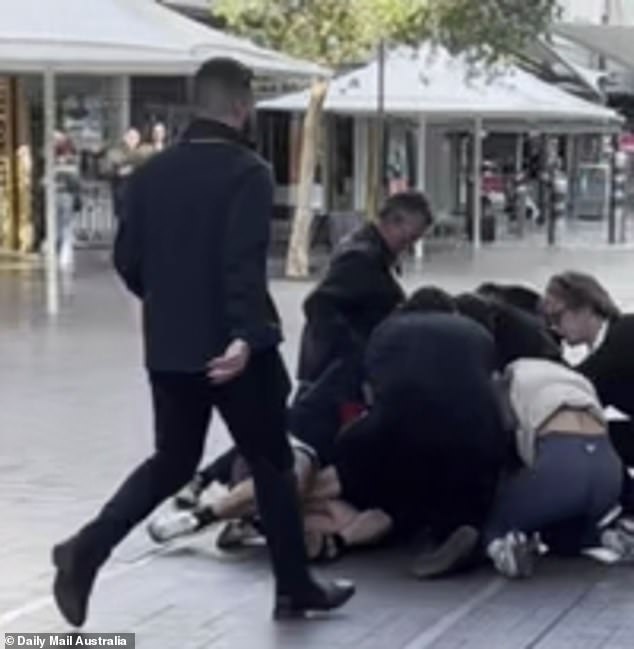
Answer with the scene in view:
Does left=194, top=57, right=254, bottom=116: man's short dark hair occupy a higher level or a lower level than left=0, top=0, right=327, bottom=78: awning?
lower

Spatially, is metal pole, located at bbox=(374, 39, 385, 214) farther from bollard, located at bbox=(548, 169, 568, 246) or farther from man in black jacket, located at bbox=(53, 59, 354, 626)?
man in black jacket, located at bbox=(53, 59, 354, 626)

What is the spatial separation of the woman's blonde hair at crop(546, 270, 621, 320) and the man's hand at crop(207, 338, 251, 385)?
214cm

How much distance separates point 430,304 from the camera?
8453 mm

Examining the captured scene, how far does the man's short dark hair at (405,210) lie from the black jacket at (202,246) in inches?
64.3

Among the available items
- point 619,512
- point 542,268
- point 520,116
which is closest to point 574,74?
point 520,116

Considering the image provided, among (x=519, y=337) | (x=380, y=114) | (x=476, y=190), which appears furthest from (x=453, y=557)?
(x=476, y=190)

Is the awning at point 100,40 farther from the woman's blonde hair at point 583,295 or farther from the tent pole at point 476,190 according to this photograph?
the tent pole at point 476,190

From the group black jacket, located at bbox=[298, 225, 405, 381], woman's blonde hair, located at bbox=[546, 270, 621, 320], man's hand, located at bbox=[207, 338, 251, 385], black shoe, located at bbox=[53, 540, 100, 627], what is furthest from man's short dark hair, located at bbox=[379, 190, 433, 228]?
black shoe, located at bbox=[53, 540, 100, 627]

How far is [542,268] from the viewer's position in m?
27.8

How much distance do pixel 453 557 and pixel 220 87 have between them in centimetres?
220

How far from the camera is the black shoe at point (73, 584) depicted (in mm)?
7094

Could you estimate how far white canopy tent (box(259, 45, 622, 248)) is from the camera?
94.6 feet

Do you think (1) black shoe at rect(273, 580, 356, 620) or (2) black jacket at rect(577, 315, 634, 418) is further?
(2) black jacket at rect(577, 315, 634, 418)

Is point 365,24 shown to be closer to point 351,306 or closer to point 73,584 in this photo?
point 351,306
